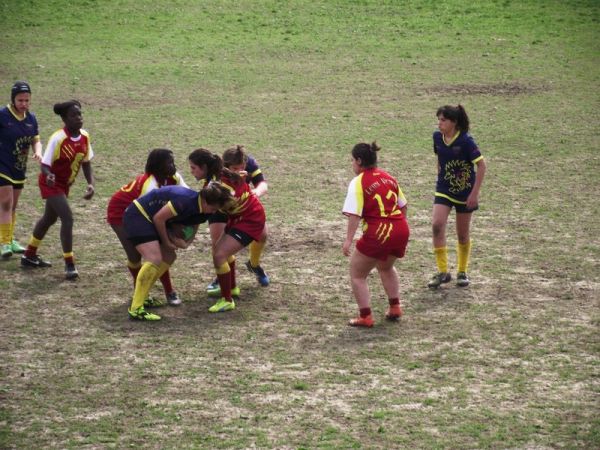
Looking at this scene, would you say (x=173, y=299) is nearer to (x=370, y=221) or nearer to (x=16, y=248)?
(x=370, y=221)

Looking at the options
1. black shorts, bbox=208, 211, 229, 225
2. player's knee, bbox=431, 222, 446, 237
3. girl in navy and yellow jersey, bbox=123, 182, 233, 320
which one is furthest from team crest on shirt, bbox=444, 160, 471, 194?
girl in navy and yellow jersey, bbox=123, 182, 233, 320

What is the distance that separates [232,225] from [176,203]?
0.73 m

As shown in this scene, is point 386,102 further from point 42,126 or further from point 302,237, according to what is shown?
point 302,237

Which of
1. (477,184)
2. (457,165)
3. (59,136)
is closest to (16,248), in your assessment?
(59,136)

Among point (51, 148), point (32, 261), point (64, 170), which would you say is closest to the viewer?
point (51, 148)

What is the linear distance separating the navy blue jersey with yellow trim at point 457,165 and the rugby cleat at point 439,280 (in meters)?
0.77

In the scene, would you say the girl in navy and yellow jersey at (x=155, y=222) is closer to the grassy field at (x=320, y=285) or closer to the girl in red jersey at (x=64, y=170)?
the grassy field at (x=320, y=285)

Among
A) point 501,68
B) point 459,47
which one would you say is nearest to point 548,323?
point 501,68

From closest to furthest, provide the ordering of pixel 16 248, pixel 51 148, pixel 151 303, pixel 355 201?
pixel 355 201 → pixel 151 303 → pixel 51 148 → pixel 16 248

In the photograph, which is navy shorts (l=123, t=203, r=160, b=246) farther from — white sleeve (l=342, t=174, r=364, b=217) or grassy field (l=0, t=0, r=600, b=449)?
white sleeve (l=342, t=174, r=364, b=217)

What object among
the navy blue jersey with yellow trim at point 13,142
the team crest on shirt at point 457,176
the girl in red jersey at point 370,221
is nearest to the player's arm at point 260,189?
the girl in red jersey at point 370,221

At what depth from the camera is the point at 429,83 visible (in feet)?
66.9

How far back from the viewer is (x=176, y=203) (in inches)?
347

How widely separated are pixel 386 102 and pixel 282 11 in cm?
954
